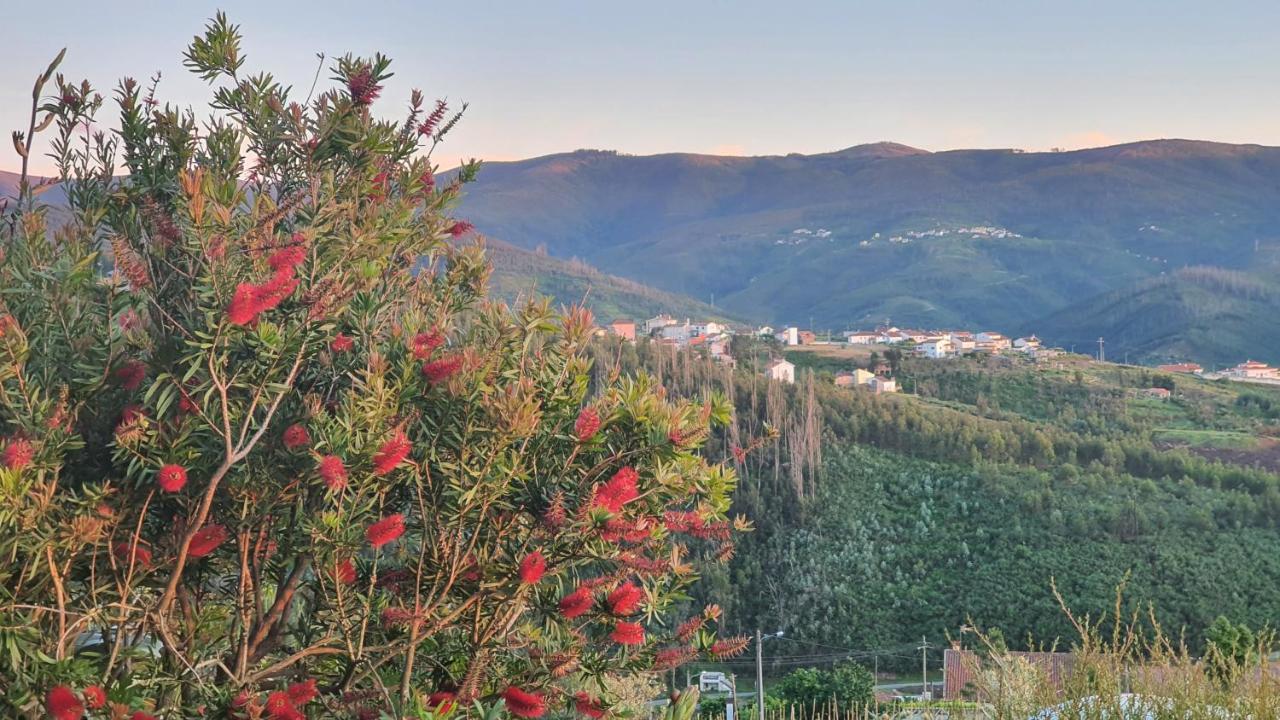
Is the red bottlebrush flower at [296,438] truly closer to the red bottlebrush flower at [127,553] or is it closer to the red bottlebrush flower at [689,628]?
the red bottlebrush flower at [127,553]

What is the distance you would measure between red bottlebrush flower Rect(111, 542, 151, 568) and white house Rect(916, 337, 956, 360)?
5206 cm

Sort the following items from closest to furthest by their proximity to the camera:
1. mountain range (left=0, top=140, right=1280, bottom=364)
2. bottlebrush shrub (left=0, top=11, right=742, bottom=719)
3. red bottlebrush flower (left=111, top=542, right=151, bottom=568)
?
bottlebrush shrub (left=0, top=11, right=742, bottom=719), red bottlebrush flower (left=111, top=542, right=151, bottom=568), mountain range (left=0, top=140, right=1280, bottom=364)

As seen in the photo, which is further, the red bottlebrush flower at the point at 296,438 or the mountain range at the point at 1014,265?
the mountain range at the point at 1014,265

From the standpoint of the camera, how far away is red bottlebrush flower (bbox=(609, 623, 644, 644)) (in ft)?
9.84

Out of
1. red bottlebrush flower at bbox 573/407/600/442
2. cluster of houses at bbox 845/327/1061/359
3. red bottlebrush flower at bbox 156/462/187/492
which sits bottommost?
cluster of houses at bbox 845/327/1061/359

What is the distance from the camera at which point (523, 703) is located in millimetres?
3012

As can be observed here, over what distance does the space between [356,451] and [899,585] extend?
2752 cm

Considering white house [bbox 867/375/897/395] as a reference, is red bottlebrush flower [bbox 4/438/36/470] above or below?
above

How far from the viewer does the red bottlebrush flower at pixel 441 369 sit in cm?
288

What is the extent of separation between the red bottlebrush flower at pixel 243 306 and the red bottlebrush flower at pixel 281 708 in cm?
92

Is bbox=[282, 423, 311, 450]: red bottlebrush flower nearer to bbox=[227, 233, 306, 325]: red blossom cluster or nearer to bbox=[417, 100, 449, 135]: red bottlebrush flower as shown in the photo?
bbox=[227, 233, 306, 325]: red blossom cluster

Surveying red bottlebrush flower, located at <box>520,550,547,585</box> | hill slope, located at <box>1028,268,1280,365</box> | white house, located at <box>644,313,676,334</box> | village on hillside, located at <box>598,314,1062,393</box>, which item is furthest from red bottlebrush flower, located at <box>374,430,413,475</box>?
hill slope, located at <box>1028,268,1280,365</box>

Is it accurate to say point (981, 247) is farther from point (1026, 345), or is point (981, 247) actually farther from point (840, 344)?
point (840, 344)

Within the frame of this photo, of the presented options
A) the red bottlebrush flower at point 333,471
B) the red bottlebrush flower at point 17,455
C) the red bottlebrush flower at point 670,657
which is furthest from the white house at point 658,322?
the red bottlebrush flower at point 17,455
